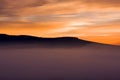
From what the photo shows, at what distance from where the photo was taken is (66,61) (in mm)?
11828

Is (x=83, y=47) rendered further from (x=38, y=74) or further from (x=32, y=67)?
(x=38, y=74)

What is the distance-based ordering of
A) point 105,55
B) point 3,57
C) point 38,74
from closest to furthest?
point 38,74 → point 3,57 → point 105,55

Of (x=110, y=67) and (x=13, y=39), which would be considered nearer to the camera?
(x=110, y=67)

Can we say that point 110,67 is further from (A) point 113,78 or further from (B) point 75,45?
(B) point 75,45

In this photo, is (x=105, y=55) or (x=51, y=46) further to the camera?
(x=51, y=46)

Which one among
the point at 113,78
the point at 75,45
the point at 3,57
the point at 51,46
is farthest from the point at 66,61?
the point at 75,45

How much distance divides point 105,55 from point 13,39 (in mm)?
3721

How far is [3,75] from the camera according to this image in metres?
8.91

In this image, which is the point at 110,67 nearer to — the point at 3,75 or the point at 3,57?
the point at 3,57

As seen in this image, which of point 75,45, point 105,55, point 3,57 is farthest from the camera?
point 75,45

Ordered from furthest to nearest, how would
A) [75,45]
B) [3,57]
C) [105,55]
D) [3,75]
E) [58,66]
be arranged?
[75,45]
[105,55]
[3,57]
[58,66]
[3,75]

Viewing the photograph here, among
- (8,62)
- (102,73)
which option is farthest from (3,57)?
(102,73)

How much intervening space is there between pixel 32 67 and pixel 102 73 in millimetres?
2555

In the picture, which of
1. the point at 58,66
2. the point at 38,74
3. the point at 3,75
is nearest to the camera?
the point at 3,75
